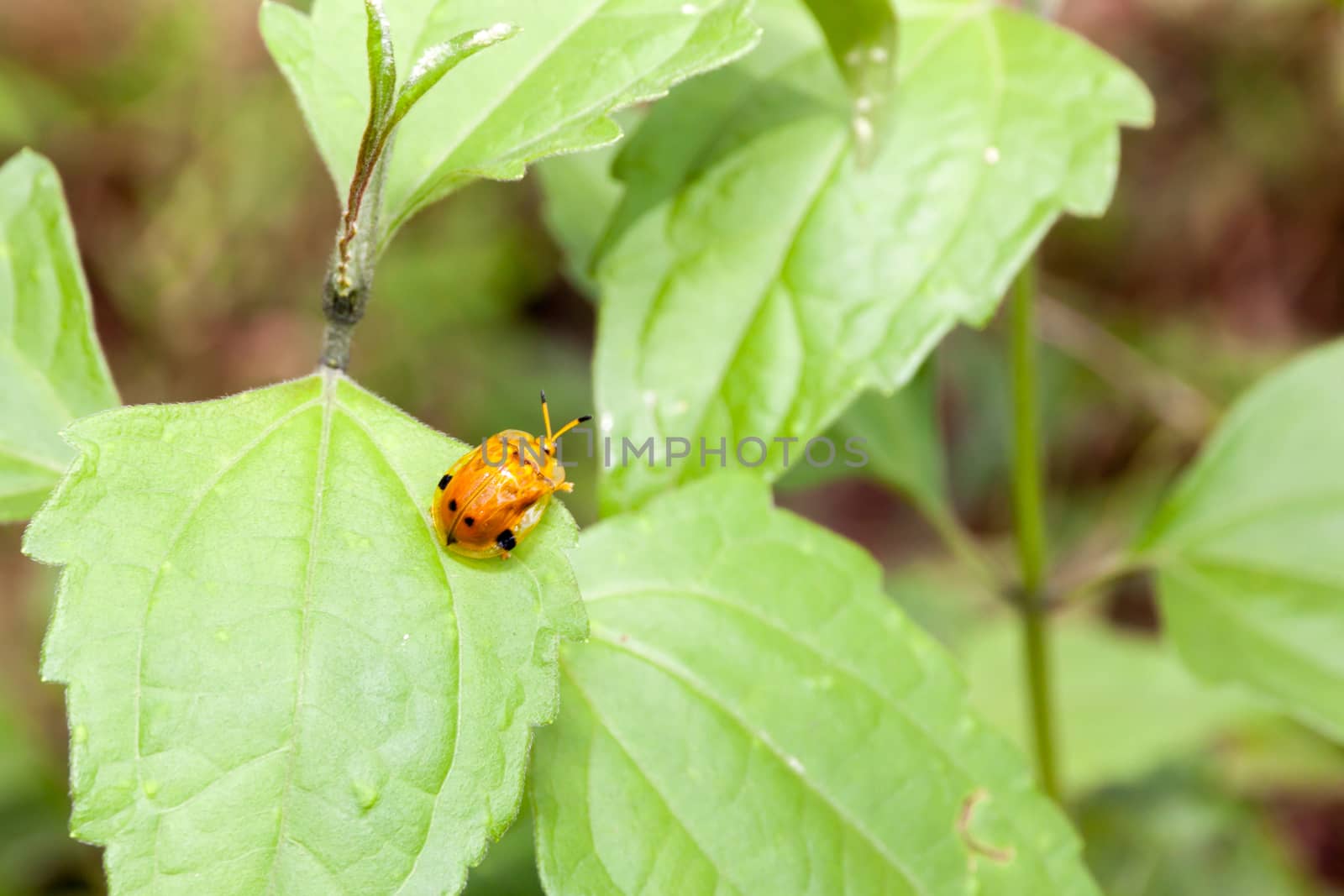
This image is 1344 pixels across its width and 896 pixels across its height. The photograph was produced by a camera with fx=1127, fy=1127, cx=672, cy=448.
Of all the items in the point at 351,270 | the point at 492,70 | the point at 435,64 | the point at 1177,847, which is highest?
the point at 435,64

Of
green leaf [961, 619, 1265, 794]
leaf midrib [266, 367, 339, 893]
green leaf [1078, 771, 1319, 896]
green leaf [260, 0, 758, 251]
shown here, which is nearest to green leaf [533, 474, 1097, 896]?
leaf midrib [266, 367, 339, 893]

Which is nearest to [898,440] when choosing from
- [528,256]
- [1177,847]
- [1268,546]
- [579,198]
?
[1268,546]

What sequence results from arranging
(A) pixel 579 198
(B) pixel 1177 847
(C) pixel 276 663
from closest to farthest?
(C) pixel 276 663 < (A) pixel 579 198 < (B) pixel 1177 847

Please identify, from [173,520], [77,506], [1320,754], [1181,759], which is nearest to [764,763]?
[173,520]

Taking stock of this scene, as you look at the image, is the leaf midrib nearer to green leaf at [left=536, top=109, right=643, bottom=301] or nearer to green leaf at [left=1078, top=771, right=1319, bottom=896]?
green leaf at [left=536, top=109, right=643, bottom=301]

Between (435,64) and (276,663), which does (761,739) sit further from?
(435,64)

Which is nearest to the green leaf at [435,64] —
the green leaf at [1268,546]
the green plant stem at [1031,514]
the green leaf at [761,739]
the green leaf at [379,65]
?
the green leaf at [379,65]

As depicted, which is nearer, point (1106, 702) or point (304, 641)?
point (304, 641)
